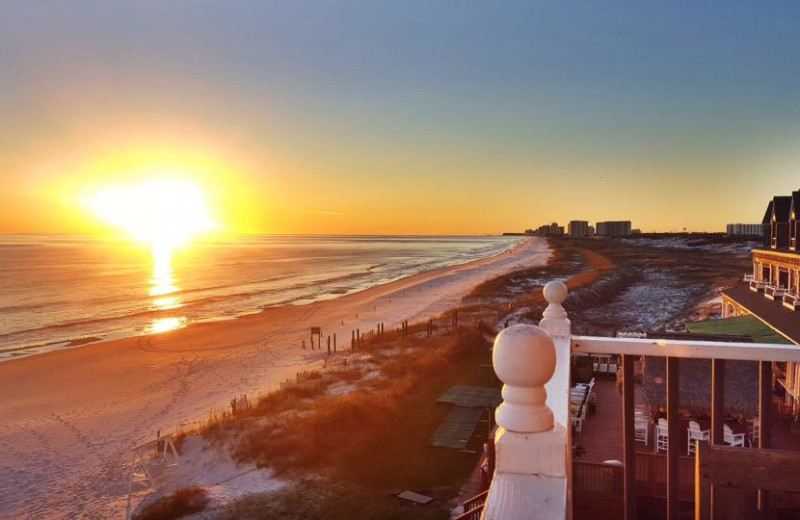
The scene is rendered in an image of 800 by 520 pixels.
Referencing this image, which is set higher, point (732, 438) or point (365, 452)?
point (732, 438)

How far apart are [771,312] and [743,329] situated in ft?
5.94

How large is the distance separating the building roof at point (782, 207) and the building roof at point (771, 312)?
3.08 metres

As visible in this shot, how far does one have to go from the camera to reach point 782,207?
2114 cm

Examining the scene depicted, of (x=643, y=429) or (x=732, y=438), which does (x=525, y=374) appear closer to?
(x=732, y=438)

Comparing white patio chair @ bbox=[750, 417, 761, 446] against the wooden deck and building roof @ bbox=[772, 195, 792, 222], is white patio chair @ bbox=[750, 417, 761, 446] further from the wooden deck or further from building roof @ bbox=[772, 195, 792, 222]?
building roof @ bbox=[772, 195, 792, 222]

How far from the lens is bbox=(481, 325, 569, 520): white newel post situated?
1.94 m

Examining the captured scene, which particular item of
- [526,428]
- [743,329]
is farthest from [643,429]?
[526,428]

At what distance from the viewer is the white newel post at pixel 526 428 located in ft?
6.38

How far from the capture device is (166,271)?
94.8 meters

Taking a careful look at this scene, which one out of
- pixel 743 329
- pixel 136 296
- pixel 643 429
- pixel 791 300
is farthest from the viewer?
pixel 136 296

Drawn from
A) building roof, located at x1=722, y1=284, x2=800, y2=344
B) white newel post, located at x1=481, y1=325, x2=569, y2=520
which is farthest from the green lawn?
white newel post, located at x1=481, y1=325, x2=569, y2=520

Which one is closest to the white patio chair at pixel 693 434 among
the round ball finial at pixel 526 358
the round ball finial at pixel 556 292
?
the round ball finial at pixel 556 292

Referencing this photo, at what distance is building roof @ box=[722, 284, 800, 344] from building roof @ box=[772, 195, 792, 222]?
3.08 m

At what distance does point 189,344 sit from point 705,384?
3161 cm
